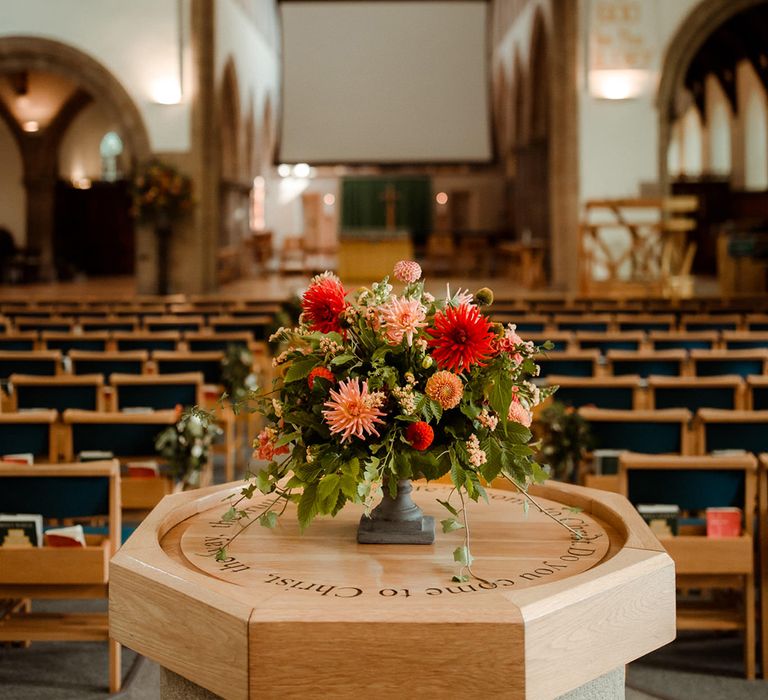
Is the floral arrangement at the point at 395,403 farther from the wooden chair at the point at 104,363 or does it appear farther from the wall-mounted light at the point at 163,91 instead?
the wall-mounted light at the point at 163,91

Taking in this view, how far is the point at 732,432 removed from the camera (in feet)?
15.3

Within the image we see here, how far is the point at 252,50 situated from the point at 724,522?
20.3 meters

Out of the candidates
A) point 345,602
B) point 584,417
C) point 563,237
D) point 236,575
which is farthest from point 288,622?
point 563,237

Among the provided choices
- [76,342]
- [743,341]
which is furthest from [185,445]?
[743,341]

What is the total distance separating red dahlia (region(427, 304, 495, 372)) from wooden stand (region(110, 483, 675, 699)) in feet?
1.33

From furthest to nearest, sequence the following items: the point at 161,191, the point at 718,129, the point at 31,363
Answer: the point at 718,129, the point at 161,191, the point at 31,363

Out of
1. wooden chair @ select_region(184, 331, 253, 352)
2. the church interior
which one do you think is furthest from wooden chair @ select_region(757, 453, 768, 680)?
wooden chair @ select_region(184, 331, 253, 352)

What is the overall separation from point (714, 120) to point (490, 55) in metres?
5.76

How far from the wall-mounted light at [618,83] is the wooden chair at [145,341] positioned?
372 inches

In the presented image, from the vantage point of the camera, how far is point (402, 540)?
7.54 ft

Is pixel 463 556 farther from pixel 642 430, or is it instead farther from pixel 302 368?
pixel 642 430

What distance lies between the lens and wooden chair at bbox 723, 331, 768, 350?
7727 millimetres

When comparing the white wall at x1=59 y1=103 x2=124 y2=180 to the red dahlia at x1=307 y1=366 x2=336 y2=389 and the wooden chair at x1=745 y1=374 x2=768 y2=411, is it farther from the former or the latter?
the red dahlia at x1=307 y1=366 x2=336 y2=389

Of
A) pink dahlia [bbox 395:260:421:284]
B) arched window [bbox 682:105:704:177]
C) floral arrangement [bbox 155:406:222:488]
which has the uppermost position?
arched window [bbox 682:105:704:177]
